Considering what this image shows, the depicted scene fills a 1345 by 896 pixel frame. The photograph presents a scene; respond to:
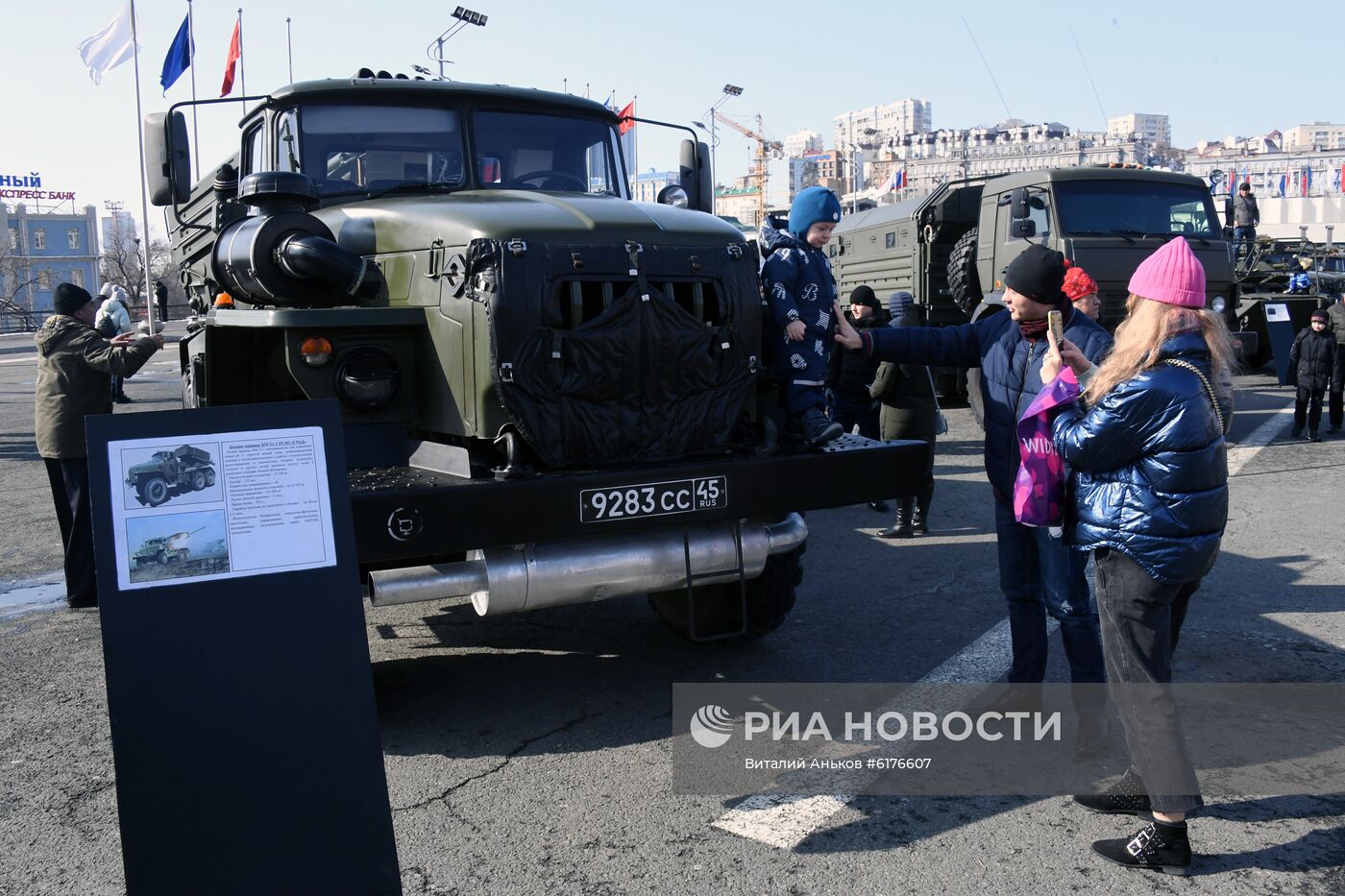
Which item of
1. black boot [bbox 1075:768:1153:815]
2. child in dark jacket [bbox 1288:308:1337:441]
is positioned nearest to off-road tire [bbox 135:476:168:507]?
black boot [bbox 1075:768:1153:815]

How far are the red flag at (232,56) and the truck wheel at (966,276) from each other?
17.5m

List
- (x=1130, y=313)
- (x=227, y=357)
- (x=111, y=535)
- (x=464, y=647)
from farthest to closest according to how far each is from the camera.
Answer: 1. (x=464, y=647)
2. (x=227, y=357)
3. (x=1130, y=313)
4. (x=111, y=535)

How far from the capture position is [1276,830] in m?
3.70

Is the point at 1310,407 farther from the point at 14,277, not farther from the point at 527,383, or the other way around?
the point at 14,277

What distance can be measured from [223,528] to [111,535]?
0.84 feet

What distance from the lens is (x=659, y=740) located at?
4555 mm

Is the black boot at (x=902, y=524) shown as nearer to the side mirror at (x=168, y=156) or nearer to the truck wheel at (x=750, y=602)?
the truck wheel at (x=750, y=602)

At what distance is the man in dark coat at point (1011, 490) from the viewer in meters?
4.26

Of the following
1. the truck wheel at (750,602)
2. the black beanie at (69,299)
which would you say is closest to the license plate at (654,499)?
the truck wheel at (750,602)

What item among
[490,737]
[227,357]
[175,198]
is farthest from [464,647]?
[175,198]

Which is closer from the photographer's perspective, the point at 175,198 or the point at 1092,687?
the point at 1092,687

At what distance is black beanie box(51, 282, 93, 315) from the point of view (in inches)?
261

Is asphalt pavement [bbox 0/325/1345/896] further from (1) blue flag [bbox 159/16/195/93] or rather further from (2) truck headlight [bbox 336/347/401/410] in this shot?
(1) blue flag [bbox 159/16/195/93]

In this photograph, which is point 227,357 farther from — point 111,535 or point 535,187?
point 111,535
